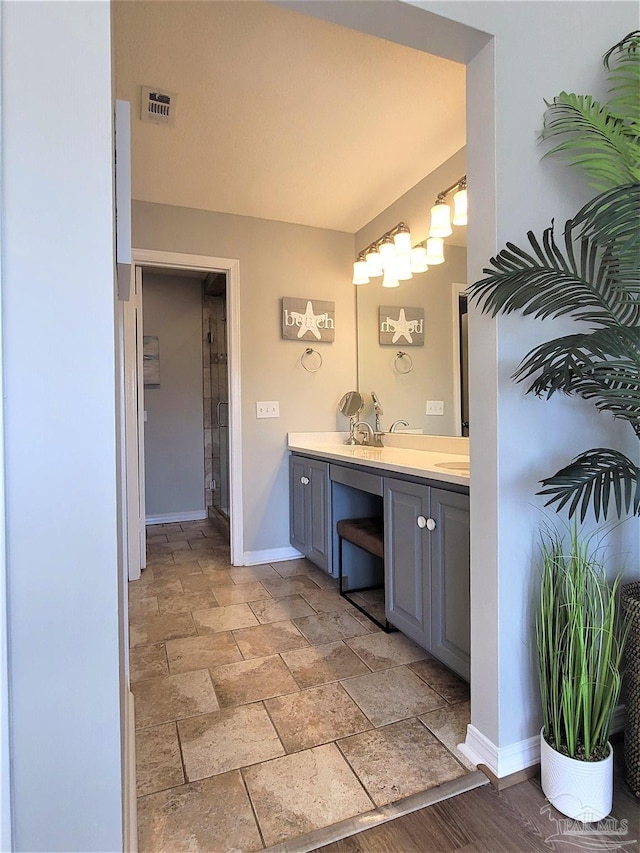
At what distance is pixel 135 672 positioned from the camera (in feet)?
6.25

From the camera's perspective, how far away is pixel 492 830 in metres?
1.15

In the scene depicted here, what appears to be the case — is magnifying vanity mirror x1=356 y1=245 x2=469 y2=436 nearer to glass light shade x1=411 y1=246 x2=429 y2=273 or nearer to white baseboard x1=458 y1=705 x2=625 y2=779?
glass light shade x1=411 y1=246 x2=429 y2=273

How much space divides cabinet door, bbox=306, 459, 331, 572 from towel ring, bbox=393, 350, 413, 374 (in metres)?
Result: 0.85

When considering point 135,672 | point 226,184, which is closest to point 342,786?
point 135,672

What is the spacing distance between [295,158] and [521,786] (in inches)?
110

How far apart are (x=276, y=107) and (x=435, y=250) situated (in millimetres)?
1091

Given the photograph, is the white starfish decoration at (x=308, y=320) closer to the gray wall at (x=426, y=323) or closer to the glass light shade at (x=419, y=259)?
the gray wall at (x=426, y=323)

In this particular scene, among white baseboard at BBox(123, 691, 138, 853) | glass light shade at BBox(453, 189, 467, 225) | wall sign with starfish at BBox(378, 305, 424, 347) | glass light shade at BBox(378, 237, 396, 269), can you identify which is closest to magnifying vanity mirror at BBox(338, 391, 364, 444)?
wall sign with starfish at BBox(378, 305, 424, 347)

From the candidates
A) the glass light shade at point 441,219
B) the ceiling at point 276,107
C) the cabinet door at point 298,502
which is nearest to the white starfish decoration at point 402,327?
the glass light shade at point 441,219

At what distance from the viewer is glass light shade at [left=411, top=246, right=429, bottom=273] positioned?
2.70 m

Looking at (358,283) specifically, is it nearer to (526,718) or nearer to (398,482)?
(398,482)

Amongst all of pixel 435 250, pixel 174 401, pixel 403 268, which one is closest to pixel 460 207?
pixel 435 250

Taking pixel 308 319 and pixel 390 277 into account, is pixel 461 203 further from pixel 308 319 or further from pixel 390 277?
pixel 308 319

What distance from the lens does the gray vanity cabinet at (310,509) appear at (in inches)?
109
